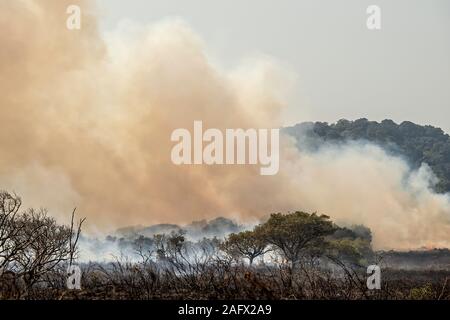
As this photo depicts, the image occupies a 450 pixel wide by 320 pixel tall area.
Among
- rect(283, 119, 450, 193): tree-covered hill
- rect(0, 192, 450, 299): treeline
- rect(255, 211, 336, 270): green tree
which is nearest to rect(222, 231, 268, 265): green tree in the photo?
rect(255, 211, 336, 270): green tree

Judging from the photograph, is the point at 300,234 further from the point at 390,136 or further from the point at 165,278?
the point at 390,136

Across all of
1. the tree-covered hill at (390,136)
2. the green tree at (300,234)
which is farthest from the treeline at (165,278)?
the tree-covered hill at (390,136)

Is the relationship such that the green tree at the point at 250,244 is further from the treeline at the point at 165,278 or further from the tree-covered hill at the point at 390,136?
the treeline at the point at 165,278

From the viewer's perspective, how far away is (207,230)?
112 metres

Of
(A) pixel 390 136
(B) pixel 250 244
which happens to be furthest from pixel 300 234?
(A) pixel 390 136

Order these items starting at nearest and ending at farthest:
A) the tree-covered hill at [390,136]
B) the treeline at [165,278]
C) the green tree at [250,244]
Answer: the treeline at [165,278] → the green tree at [250,244] → the tree-covered hill at [390,136]

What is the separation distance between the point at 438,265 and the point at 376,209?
61.3 feet

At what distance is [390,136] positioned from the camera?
5295 inches

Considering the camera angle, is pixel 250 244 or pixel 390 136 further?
pixel 390 136

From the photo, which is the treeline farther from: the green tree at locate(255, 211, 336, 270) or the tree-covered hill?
the tree-covered hill

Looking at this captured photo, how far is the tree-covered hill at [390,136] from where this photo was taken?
13138 cm

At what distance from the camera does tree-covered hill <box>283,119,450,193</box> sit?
131375mm
